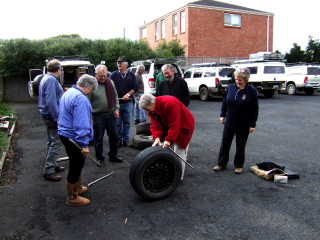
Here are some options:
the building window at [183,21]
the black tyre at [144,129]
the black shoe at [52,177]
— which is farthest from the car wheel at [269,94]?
the black shoe at [52,177]

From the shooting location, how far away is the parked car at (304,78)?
19641mm

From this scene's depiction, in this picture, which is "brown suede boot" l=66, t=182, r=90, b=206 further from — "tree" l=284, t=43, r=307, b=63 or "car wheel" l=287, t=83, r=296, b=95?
"tree" l=284, t=43, r=307, b=63

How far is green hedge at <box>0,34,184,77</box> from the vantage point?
18.1 meters

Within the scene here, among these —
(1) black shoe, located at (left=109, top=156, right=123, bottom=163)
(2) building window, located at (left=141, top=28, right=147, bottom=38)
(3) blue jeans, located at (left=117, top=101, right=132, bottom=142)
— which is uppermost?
(2) building window, located at (left=141, top=28, right=147, bottom=38)

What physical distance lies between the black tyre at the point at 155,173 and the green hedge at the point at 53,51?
1660 centimetres

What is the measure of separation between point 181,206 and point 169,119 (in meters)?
1.23

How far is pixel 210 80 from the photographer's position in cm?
1708

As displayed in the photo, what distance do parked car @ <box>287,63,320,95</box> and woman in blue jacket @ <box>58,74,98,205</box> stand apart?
1905 centimetres

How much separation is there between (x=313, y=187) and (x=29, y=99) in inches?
721

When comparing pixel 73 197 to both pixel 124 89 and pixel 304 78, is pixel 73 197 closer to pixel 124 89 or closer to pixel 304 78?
pixel 124 89

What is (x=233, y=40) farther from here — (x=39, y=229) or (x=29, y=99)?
(x=39, y=229)

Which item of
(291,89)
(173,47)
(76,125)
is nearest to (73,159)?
(76,125)

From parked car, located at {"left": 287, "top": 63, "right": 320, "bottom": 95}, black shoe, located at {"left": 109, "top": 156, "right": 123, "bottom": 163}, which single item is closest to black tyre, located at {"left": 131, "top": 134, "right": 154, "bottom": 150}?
black shoe, located at {"left": 109, "top": 156, "right": 123, "bottom": 163}

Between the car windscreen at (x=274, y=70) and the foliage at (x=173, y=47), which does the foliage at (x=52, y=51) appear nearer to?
the foliage at (x=173, y=47)
